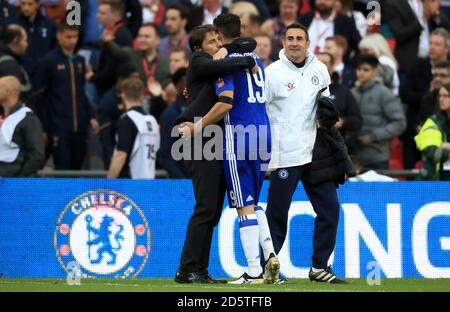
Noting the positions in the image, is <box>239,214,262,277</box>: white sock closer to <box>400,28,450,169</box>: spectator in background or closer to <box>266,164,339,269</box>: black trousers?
<box>266,164,339,269</box>: black trousers

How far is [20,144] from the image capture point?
15.1 m

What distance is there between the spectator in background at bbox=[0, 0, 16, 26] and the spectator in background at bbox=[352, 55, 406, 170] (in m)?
5.19

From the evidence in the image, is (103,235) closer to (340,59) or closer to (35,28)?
(35,28)

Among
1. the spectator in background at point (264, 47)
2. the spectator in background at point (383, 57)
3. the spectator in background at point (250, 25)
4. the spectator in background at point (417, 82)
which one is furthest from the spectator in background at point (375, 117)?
the spectator in background at point (250, 25)

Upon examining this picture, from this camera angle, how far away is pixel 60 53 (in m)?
17.0

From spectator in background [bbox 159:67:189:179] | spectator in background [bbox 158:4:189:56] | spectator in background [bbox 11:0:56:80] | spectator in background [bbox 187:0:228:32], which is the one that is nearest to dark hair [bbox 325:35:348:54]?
spectator in background [bbox 187:0:228:32]

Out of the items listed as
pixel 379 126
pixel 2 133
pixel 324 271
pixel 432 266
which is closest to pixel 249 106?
pixel 324 271

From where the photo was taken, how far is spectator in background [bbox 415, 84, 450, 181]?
48.9 ft

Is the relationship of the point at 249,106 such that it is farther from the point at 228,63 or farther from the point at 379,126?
the point at 379,126

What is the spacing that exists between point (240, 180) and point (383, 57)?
701cm

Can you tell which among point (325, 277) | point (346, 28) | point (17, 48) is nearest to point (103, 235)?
point (325, 277)

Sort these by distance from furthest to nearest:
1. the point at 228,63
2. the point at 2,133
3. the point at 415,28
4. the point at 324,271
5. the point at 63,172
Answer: the point at 415,28, the point at 63,172, the point at 2,133, the point at 324,271, the point at 228,63

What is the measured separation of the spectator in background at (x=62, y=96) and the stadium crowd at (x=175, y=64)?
0.01 meters
